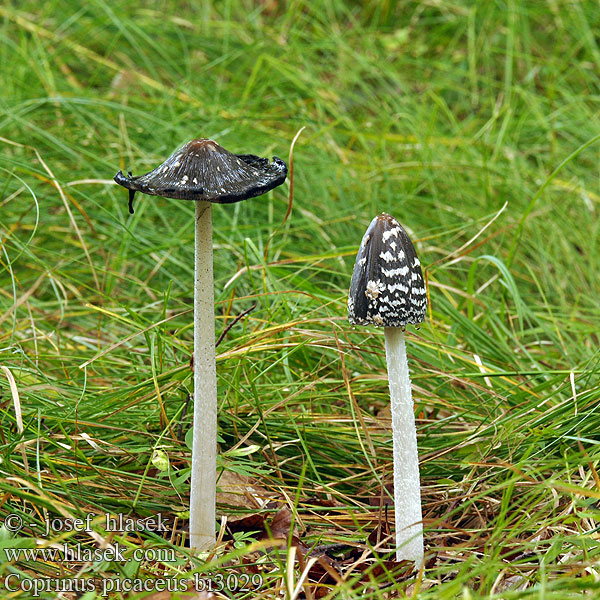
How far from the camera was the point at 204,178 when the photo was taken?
2.41 m

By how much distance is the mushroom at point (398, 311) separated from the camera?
2465 mm

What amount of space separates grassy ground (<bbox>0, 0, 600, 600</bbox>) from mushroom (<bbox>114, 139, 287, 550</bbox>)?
0.55 ft

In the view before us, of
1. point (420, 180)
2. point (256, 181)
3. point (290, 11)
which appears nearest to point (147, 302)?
point (256, 181)

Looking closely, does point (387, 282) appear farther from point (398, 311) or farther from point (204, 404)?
point (204, 404)

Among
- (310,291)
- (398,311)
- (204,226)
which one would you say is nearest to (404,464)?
(398,311)

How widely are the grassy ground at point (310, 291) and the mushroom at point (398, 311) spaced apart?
0.50ft

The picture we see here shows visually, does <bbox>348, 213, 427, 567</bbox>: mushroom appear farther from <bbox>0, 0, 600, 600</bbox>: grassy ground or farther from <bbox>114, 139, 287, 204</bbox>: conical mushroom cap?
<bbox>114, 139, 287, 204</bbox>: conical mushroom cap

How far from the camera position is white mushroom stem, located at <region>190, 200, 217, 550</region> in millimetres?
2637

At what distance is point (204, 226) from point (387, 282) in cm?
70

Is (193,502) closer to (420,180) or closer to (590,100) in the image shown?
(420,180)

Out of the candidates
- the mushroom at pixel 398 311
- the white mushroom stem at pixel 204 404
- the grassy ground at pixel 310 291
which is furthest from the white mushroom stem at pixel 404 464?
the white mushroom stem at pixel 204 404

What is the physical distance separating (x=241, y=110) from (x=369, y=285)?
4131mm

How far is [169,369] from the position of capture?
3.35m

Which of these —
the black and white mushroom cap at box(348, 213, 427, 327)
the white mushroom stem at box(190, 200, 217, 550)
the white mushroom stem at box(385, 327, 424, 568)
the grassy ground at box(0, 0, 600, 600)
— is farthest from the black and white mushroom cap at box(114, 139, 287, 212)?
the grassy ground at box(0, 0, 600, 600)
